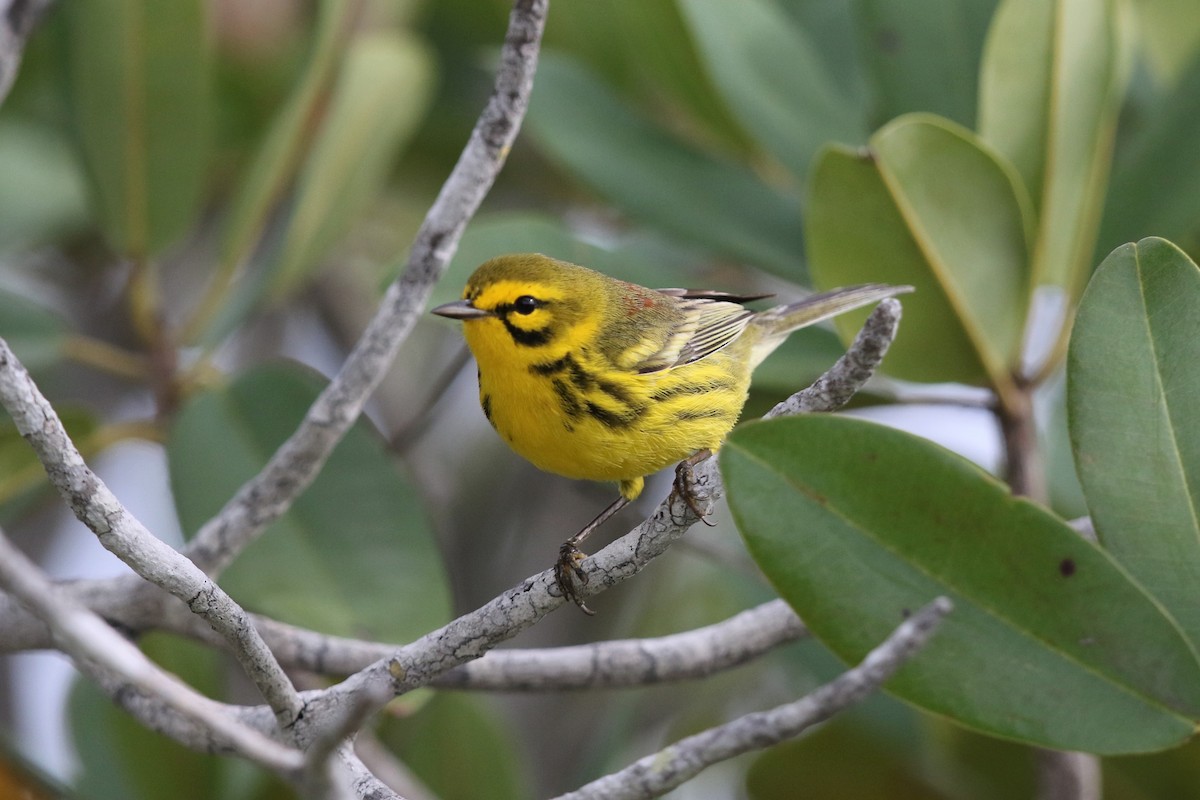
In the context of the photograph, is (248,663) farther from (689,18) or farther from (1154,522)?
(689,18)

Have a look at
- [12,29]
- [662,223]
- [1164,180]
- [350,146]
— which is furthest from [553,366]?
[1164,180]

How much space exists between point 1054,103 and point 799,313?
74cm

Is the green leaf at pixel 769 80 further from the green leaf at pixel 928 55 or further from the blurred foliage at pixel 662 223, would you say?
the green leaf at pixel 928 55

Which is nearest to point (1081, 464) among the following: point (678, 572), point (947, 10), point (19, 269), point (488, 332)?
point (488, 332)

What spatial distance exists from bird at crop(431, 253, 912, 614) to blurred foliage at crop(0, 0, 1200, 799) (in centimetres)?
9

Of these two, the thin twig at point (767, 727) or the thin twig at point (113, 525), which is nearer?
the thin twig at point (767, 727)

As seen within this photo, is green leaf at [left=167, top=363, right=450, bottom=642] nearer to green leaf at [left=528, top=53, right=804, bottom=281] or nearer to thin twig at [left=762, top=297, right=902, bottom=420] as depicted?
green leaf at [left=528, top=53, right=804, bottom=281]

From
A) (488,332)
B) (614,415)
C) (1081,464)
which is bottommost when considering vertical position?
(1081,464)

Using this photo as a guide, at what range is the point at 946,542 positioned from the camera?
1617 mm

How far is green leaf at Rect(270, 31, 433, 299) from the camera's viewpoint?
119 inches

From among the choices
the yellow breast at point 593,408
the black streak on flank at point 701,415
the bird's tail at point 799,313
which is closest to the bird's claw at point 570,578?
the yellow breast at point 593,408

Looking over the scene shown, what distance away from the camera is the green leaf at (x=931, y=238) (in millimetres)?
2301

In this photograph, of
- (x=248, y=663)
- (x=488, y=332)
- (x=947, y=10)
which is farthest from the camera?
(x=947, y=10)

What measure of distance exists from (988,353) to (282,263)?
5.29 feet
